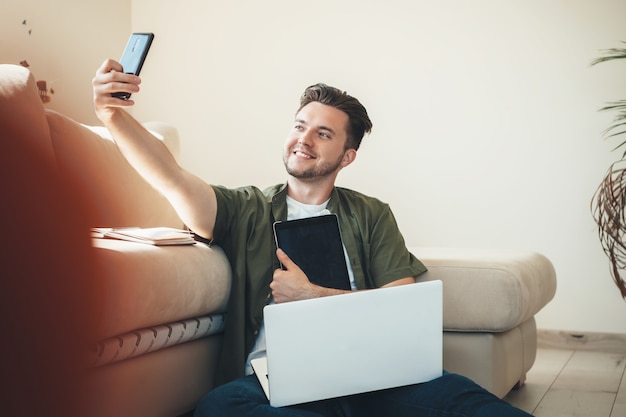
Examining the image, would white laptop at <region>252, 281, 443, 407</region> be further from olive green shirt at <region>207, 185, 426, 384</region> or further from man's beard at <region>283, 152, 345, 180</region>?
man's beard at <region>283, 152, 345, 180</region>

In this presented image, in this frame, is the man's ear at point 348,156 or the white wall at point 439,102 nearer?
the man's ear at point 348,156

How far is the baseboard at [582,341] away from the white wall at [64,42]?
7.97 feet

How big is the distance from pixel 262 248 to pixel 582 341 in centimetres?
213

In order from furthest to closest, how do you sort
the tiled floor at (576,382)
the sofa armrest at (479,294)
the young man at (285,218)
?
the tiled floor at (576,382) → the sofa armrest at (479,294) → the young man at (285,218)

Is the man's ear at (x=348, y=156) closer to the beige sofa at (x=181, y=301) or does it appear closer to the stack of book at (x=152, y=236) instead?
the beige sofa at (x=181, y=301)

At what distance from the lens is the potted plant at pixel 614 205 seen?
2984 mm

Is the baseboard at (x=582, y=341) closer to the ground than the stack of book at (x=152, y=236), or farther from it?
closer to the ground

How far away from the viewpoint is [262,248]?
1681mm

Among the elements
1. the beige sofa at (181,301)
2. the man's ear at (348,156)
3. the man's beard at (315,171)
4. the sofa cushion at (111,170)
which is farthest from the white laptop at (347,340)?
the sofa cushion at (111,170)

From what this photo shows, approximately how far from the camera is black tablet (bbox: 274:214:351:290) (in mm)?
1639

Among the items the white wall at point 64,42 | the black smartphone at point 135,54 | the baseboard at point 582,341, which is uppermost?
the white wall at point 64,42

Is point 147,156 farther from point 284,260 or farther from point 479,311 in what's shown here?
point 479,311

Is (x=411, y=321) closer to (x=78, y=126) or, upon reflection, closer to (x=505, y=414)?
(x=505, y=414)

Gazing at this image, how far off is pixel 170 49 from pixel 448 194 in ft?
5.67
